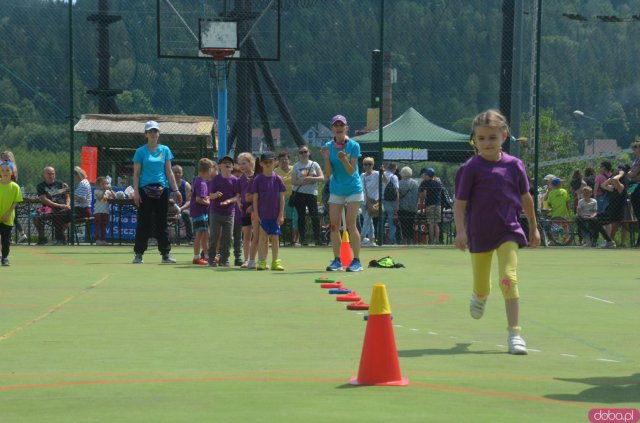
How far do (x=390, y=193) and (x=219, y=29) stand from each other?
4945 millimetres

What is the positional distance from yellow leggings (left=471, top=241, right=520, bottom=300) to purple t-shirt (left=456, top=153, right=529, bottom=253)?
5 cm

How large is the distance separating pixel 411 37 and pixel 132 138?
21.8 feet

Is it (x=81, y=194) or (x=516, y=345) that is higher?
(x=81, y=194)

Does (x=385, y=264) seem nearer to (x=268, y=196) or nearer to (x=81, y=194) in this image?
(x=268, y=196)

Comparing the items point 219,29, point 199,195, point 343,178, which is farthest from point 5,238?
point 219,29

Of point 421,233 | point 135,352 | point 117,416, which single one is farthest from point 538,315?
point 421,233

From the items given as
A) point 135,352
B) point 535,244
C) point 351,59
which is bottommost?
point 135,352

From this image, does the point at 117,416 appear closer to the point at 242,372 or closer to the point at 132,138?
the point at 242,372

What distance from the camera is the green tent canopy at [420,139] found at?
2859cm

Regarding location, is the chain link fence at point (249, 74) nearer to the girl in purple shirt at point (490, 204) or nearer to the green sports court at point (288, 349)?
the green sports court at point (288, 349)

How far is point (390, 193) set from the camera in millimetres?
23688

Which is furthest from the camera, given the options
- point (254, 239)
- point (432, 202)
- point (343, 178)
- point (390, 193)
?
point (432, 202)

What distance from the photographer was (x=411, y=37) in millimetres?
27406

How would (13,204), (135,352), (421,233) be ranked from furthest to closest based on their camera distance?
(421,233), (13,204), (135,352)
